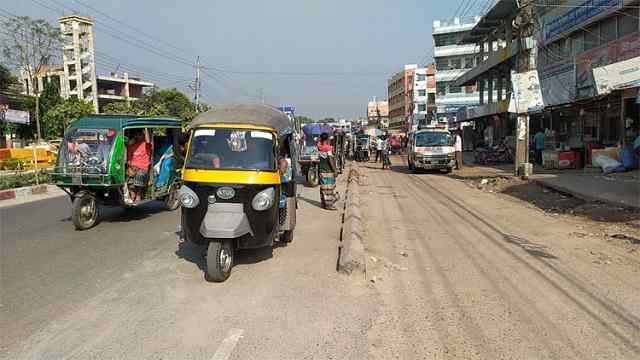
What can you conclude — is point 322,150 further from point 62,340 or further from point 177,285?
point 62,340

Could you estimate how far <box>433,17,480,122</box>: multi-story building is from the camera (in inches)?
2689

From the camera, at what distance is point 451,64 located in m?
70.9

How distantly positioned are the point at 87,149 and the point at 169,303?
618 centimetres

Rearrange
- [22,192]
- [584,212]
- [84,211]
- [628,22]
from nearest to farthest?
[84,211], [584,212], [22,192], [628,22]

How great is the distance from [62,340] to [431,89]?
272 ft

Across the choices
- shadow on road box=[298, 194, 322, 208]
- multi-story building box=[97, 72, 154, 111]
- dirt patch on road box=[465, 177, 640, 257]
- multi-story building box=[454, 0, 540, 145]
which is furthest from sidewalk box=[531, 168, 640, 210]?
multi-story building box=[97, 72, 154, 111]

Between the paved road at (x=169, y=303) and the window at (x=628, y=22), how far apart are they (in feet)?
51.1

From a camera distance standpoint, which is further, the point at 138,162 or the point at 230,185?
the point at 138,162

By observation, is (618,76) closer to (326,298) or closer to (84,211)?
(326,298)

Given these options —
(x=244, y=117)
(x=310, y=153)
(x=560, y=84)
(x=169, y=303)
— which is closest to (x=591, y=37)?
(x=560, y=84)

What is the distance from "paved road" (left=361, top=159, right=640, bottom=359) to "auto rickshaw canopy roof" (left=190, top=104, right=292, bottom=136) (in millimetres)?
2444

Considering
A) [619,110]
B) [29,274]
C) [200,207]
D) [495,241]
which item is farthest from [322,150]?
[619,110]

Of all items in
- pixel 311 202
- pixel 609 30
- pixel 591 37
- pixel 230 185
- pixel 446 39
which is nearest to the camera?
pixel 230 185

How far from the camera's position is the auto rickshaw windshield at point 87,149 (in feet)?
34.1
